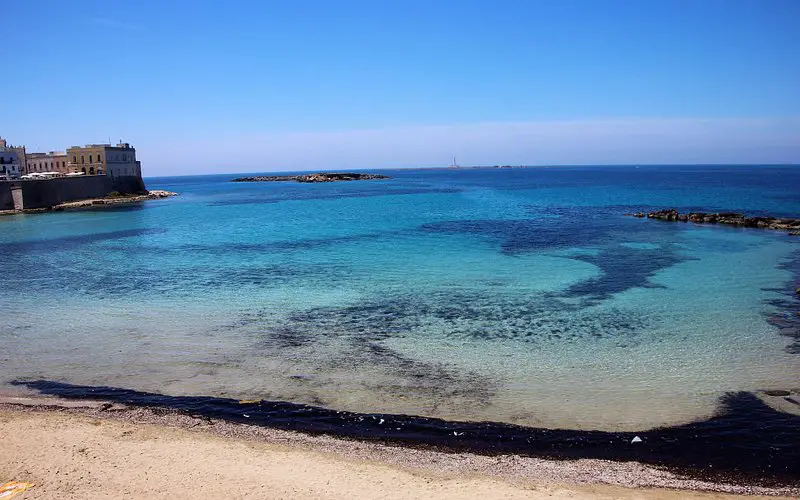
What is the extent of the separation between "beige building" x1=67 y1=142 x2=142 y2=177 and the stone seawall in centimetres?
161

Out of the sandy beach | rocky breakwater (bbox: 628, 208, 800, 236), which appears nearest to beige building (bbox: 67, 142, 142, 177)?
rocky breakwater (bbox: 628, 208, 800, 236)

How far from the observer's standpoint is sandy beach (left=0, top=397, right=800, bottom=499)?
825cm

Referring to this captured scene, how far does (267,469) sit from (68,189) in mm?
77727

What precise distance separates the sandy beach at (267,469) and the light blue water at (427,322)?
178 cm

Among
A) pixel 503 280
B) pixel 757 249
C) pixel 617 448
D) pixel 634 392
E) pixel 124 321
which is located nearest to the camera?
pixel 617 448

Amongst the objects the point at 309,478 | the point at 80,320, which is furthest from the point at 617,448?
the point at 80,320

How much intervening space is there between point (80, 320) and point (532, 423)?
→ 50.0 ft

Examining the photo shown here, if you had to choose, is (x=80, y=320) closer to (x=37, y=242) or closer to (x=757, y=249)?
(x=37, y=242)

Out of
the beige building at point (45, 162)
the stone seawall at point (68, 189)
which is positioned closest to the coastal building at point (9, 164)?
the beige building at point (45, 162)

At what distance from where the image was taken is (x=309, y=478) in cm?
867

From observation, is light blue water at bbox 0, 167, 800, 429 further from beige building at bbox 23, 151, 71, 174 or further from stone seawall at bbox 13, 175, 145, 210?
beige building at bbox 23, 151, 71, 174

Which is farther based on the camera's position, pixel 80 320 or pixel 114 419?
pixel 80 320

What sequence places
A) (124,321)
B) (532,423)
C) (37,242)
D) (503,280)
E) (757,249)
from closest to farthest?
(532,423) → (124,321) → (503,280) → (757,249) → (37,242)

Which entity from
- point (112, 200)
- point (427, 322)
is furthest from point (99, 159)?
point (427, 322)
